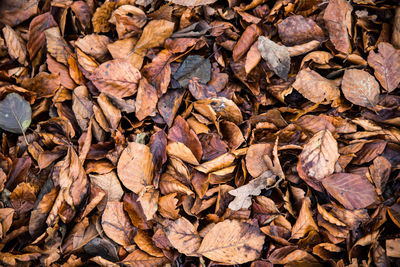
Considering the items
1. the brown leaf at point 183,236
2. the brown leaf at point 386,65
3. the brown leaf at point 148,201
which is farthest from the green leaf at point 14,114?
the brown leaf at point 386,65

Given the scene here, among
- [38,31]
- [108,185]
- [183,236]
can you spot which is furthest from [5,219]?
[38,31]

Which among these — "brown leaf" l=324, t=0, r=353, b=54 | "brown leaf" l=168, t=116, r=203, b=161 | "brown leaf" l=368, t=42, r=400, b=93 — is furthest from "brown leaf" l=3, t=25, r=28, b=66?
"brown leaf" l=368, t=42, r=400, b=93

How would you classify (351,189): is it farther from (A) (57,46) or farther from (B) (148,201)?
(A) (57,46)

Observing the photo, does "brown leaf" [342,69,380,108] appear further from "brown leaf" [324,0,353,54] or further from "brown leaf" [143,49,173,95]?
"brown leaf" [143,49,173,95]

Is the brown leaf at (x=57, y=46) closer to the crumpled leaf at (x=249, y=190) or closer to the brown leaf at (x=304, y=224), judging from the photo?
the crumpled leaf at (x=249, y=190)

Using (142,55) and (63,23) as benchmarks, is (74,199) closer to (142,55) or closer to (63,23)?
(142,55)

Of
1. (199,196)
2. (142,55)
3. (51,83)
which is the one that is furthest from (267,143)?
(51,83)
